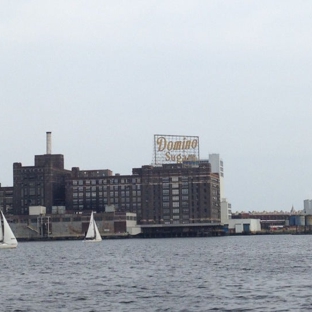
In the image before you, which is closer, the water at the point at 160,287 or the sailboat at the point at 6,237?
the water at the point at 160,287

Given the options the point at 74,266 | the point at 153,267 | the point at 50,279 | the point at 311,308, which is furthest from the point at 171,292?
the point at 74,266

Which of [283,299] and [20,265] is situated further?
[20,265]

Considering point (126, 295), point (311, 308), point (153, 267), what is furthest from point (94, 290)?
point (153, 267)

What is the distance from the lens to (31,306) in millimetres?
63656

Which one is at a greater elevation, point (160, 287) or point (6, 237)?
point (6, 237)

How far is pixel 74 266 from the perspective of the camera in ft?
368

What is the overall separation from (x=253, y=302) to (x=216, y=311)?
530cm

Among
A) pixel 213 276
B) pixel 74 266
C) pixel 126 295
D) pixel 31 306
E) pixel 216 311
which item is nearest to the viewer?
pixel 216 311

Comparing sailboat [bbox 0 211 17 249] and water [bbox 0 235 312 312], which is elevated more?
sailboat [bbox 0 211 17 249]

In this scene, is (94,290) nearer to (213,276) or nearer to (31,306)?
(31,306)

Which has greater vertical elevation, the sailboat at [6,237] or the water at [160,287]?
the sailboat at [6,237]

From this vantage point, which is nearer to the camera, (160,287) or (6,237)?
(160,287)

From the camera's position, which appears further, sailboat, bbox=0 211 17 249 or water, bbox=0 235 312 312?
sailboat, bbox=0 211 17 249

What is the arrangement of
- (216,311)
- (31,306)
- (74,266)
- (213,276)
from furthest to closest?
(74,266) < (213,276) < (31,306) < (216,311)
